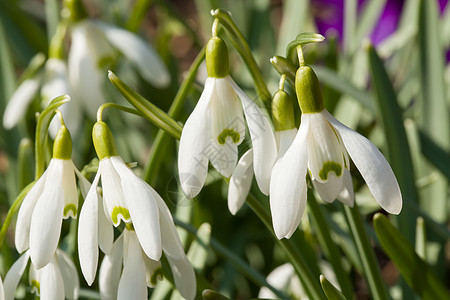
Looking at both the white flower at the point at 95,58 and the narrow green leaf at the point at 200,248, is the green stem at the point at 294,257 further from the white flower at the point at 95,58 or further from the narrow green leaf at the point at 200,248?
the white flower at the point at 95,58

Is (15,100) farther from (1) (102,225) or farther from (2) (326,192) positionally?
(2) (326,192)

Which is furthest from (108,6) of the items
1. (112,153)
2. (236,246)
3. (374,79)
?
(112,153)

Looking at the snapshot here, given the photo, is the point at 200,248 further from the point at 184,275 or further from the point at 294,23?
the point at 294,23

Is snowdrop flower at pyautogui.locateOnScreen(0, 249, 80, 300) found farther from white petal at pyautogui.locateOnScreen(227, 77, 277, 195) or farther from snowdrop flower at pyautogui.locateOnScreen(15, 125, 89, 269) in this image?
white petal at pyautogui.locateOnScreen(227, 77, 277, 195)

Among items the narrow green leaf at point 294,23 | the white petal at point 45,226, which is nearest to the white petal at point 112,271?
the white petal at point 45,226

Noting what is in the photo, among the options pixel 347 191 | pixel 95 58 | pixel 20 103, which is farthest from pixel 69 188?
pixel 95 58

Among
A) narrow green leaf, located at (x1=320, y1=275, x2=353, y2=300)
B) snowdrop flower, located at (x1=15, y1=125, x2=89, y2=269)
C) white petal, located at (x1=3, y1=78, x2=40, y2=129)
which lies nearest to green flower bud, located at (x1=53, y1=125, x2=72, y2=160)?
snowdrop flower, located at (x1=15, y1=125, x2=89, y2=269)
